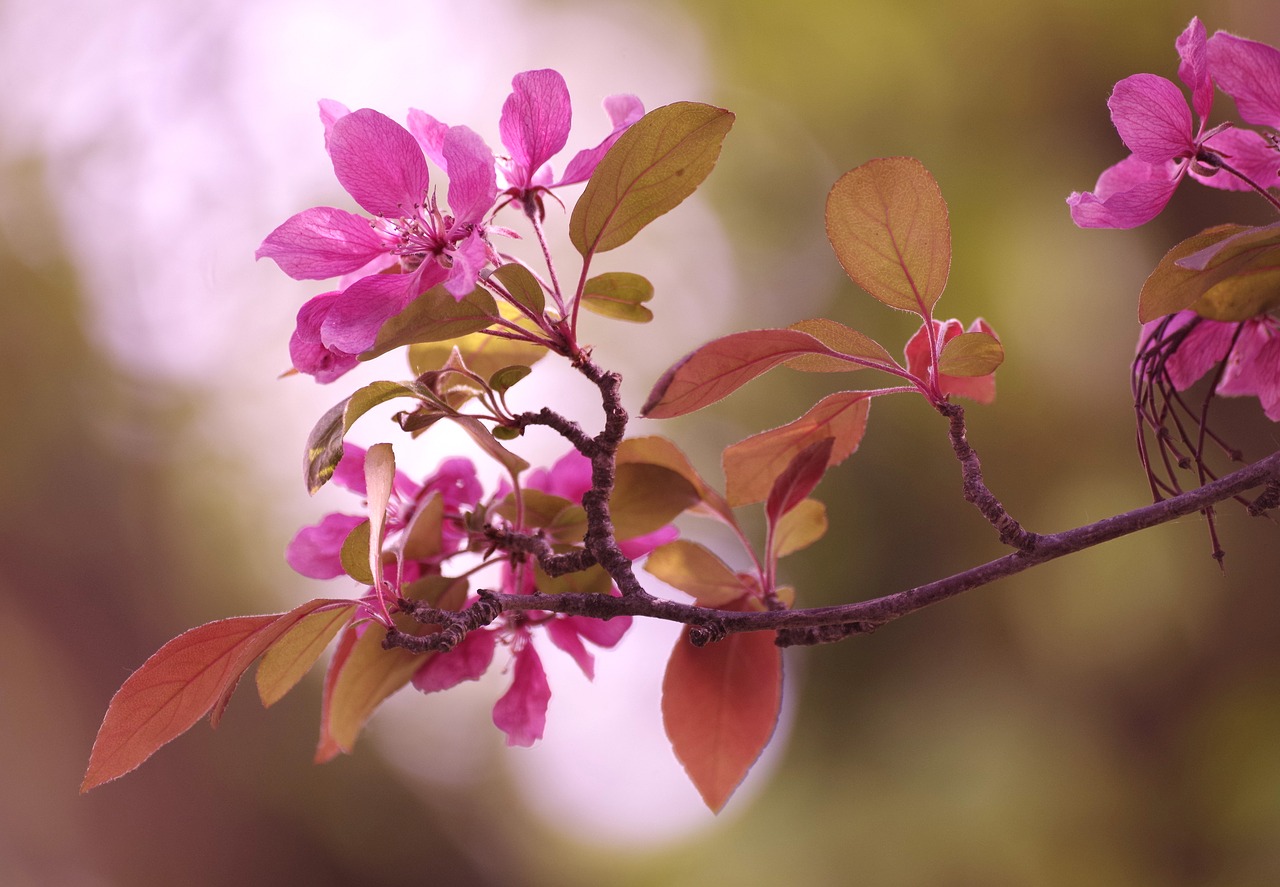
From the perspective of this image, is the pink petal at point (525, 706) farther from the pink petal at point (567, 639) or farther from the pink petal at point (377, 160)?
the pink petal at point (377, 160)

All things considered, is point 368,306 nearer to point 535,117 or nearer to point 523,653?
point 535,117

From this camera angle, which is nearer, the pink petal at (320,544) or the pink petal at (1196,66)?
the pink petal at (1196,66)

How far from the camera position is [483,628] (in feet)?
1.63

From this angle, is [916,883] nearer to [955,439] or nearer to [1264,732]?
[1264,732]

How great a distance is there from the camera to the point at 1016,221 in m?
2.52

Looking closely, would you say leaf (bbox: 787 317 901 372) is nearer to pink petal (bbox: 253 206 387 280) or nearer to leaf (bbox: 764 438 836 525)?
leaf (bbox: 764 438 836 525)

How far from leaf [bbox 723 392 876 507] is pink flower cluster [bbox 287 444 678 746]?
70 millimetres

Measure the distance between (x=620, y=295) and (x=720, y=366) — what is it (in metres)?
0.12

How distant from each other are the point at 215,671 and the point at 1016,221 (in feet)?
8.27

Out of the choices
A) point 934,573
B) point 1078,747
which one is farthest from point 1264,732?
point 934,573

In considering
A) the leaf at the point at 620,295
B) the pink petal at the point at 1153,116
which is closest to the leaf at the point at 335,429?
the leaf at the point at 620,295

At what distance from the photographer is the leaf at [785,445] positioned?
510 mm

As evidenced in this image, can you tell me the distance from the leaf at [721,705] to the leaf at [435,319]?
20 cm

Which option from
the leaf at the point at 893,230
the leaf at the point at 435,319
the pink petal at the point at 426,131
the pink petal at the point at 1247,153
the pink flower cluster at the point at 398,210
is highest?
the pink petal at the point at 426,131
